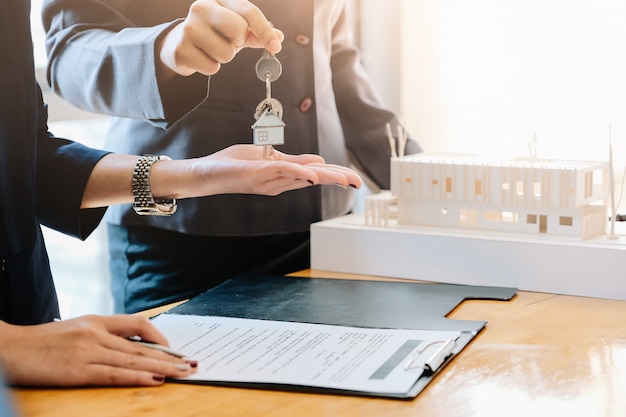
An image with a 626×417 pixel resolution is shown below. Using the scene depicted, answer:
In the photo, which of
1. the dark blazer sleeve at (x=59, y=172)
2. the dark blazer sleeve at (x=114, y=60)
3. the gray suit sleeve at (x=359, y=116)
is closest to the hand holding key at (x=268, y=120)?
the dark blazer sleeve at (x=114, y=60)

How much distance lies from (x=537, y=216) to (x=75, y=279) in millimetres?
947

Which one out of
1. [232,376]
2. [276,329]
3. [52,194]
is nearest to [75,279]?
[52,194]

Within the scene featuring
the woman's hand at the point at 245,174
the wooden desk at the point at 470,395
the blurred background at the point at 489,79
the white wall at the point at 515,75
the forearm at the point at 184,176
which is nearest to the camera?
the wooden desk at the point at 470,395

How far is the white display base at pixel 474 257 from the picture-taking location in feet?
4.42

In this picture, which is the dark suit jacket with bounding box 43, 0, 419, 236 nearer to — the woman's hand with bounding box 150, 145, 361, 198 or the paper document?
the woman's hand with bounding box 150, 145, 361, 198

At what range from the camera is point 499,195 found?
1462 mm

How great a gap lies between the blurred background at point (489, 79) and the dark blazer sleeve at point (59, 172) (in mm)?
360

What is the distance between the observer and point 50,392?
954 mm

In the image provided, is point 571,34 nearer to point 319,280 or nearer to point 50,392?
point 319,280

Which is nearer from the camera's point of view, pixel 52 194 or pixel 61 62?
pixel 52 194

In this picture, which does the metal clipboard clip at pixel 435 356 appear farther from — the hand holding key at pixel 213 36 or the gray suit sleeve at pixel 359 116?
the gray suit sleeve at pixel 359 116

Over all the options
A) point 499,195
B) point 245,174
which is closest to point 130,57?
point 245,174

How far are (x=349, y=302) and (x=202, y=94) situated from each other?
0.46 meters

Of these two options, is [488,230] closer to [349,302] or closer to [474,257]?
[474,257]
